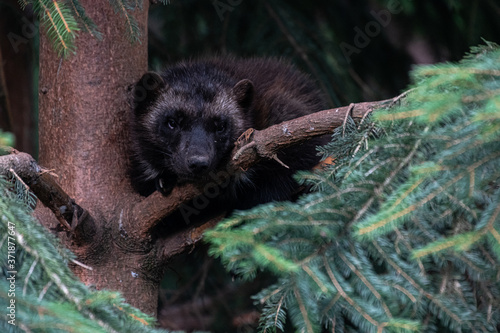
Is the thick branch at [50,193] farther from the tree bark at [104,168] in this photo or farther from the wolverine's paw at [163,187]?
the wolverine's paw at [163,187]

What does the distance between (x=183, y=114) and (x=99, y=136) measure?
0.47 meters

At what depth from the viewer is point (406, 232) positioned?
6.19ft

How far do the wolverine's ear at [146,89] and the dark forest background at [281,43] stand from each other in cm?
98

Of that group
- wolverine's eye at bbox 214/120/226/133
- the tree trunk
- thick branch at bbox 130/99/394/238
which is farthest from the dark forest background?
thick branch at bbox 130/99/394/238

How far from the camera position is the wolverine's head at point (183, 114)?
10.8 ft

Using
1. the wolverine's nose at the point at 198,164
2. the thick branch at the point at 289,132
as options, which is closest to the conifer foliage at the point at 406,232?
the thick branch at the point at 289,132

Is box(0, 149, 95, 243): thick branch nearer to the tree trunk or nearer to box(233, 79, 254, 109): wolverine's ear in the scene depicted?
the tree trunk

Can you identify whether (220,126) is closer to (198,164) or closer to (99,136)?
(198,164)

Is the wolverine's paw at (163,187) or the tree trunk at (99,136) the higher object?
the tree trunk at (99,136)

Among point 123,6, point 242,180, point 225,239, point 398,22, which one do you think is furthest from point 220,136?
point 398,22

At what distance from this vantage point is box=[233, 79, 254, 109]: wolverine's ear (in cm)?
346

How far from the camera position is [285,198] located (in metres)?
3.42

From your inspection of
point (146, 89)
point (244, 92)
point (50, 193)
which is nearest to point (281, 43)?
point (244, 92)

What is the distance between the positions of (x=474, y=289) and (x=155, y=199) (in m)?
1.56
